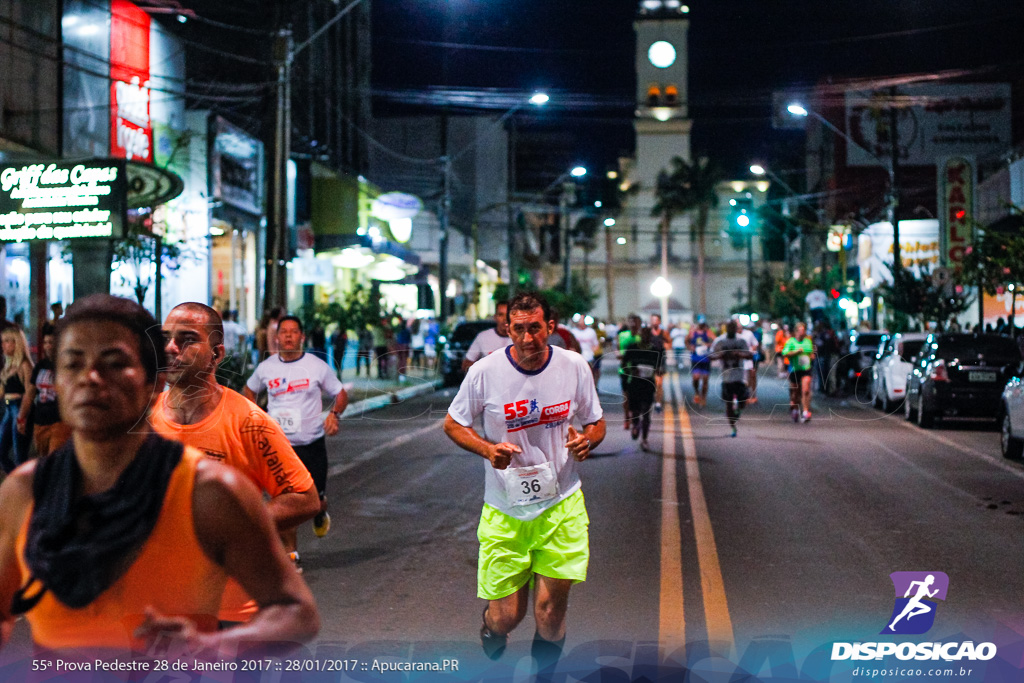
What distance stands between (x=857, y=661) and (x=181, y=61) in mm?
26450

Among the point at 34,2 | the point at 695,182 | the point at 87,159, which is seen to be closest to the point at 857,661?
the point at 87,159

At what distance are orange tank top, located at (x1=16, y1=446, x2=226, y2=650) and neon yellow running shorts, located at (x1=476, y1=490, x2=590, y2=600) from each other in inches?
125

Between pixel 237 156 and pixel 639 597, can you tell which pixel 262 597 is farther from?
pixel 237 156

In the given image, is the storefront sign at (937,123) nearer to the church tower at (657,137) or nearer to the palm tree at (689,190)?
the church tower at (657,137)

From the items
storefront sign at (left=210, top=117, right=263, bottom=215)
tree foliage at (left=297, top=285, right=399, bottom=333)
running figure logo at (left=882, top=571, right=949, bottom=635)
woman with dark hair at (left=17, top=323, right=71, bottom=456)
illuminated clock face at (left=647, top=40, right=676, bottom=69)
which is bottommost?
running figure logo at (left=882, top=571, right=949, bottom=635)

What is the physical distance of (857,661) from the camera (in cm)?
571

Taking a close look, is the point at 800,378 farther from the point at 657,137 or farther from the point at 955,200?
the point at 657,137

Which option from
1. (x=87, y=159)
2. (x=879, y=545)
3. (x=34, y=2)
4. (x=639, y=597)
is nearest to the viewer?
(x=639, y=597)

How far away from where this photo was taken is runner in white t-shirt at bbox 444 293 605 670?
5.60m

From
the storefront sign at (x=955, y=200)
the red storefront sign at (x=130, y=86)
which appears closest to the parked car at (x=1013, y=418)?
the red storefront sign at (x=130, y=86)

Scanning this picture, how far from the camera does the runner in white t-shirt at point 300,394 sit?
893 centimetres

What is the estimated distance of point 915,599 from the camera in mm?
6996

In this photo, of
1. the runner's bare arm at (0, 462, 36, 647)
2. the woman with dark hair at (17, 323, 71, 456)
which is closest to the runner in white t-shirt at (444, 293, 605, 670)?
the runner's bare arm at (0, 462, 36, 647)

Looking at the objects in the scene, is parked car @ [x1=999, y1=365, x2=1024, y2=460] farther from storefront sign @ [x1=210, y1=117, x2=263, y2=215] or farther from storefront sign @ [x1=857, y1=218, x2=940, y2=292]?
storefront sign @ [x1=857, y1=218, x2=940, y2=292]
